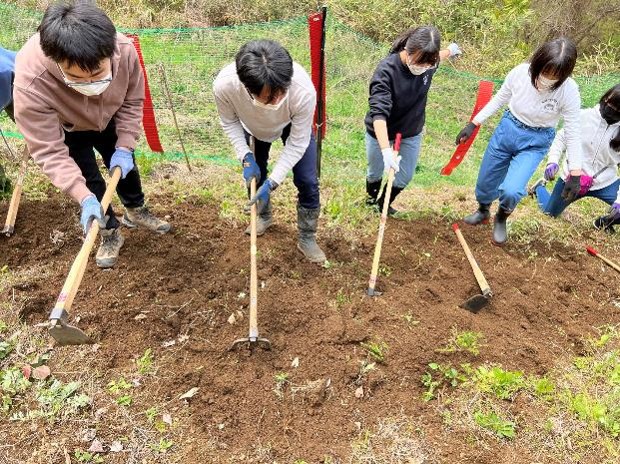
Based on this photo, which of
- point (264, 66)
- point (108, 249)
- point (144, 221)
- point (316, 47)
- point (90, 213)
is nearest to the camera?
point (264, 66)

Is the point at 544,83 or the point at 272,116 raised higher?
the point at 544,83

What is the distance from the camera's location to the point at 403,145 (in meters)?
3.62

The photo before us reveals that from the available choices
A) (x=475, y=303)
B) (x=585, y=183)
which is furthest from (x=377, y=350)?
(x=585, y=183)

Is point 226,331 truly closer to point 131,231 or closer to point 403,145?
point 131,231

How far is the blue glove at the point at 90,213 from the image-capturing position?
246 centimetres

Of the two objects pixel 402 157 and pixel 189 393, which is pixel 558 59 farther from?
pixel 189 393

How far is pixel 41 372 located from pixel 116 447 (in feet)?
2.22

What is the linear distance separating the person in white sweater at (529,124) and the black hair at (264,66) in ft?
Result: 6.10

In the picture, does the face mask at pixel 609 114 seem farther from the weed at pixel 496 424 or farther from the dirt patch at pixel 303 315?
the weed at pixel 496 424

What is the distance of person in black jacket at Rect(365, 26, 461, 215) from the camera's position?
3000mm

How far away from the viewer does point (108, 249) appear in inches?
127

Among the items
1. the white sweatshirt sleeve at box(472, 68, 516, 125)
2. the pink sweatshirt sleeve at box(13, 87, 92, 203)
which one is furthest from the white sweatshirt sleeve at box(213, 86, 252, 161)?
the white sweatshirt sleeve at box(472, 68, 516, 125)

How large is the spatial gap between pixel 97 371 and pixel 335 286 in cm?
156

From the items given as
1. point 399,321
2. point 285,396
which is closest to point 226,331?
point 285,396
